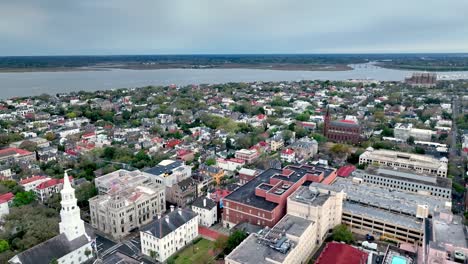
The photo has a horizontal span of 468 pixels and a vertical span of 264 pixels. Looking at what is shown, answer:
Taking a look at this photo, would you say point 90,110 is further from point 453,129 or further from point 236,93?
point 453,129

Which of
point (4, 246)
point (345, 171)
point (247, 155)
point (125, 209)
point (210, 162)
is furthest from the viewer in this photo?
point (247, 155)

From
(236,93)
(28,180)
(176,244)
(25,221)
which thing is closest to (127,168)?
(28,180)

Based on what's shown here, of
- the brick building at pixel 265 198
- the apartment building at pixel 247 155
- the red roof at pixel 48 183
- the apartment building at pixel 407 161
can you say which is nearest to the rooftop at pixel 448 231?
the brick building at pixel 265 198

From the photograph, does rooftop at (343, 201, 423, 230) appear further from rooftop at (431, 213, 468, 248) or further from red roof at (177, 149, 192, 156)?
red roof at (177, 149, 192, 156)

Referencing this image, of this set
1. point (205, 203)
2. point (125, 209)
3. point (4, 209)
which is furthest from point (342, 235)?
point (4, 209)

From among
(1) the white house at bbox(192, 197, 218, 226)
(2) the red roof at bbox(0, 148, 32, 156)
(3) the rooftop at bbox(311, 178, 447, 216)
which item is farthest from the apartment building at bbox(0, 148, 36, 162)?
(3) the rooftop at bbox(311, 178, 447, 216)

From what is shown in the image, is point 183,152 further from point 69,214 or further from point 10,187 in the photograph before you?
point 69,214
